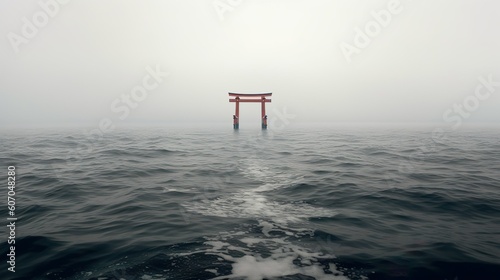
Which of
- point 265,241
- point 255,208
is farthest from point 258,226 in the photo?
point 255,208

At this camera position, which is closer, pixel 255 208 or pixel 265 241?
pixel 265 241

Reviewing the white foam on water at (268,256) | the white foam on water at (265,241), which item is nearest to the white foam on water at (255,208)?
the white foam on water at (265,241)

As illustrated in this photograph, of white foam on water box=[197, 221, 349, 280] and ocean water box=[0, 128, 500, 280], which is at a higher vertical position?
ocean water box=[0, 128, 500, 280]

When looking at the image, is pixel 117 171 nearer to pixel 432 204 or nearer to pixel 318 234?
pixel 318 234

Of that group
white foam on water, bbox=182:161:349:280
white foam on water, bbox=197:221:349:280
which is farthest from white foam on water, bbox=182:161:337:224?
white foam on water, bbox=197:221:349:280

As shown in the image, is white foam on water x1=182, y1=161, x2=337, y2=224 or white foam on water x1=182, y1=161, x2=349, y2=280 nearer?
white foam on water x1=182, y1=161, x2=349, y2=280

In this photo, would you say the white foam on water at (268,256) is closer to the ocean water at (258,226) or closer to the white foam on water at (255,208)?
the ocean water at (258,226)

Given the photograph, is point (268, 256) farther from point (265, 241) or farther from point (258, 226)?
point (258, 226)

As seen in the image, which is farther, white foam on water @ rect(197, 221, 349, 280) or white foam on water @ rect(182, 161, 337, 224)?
white foam on water @ rect(182, 161, 337, 224)

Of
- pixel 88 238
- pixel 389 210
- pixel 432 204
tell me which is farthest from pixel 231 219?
pixel 432 204

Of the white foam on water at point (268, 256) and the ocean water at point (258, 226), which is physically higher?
the ocean water at point (258, 226)

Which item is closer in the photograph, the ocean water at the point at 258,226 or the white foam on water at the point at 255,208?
the ocean water at the point at 258,226

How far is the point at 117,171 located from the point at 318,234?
8.93m

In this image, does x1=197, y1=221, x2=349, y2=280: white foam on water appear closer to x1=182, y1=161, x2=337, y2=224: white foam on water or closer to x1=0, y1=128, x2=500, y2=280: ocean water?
x1=0, y1=128, x2=500, y2=280: ocean water
